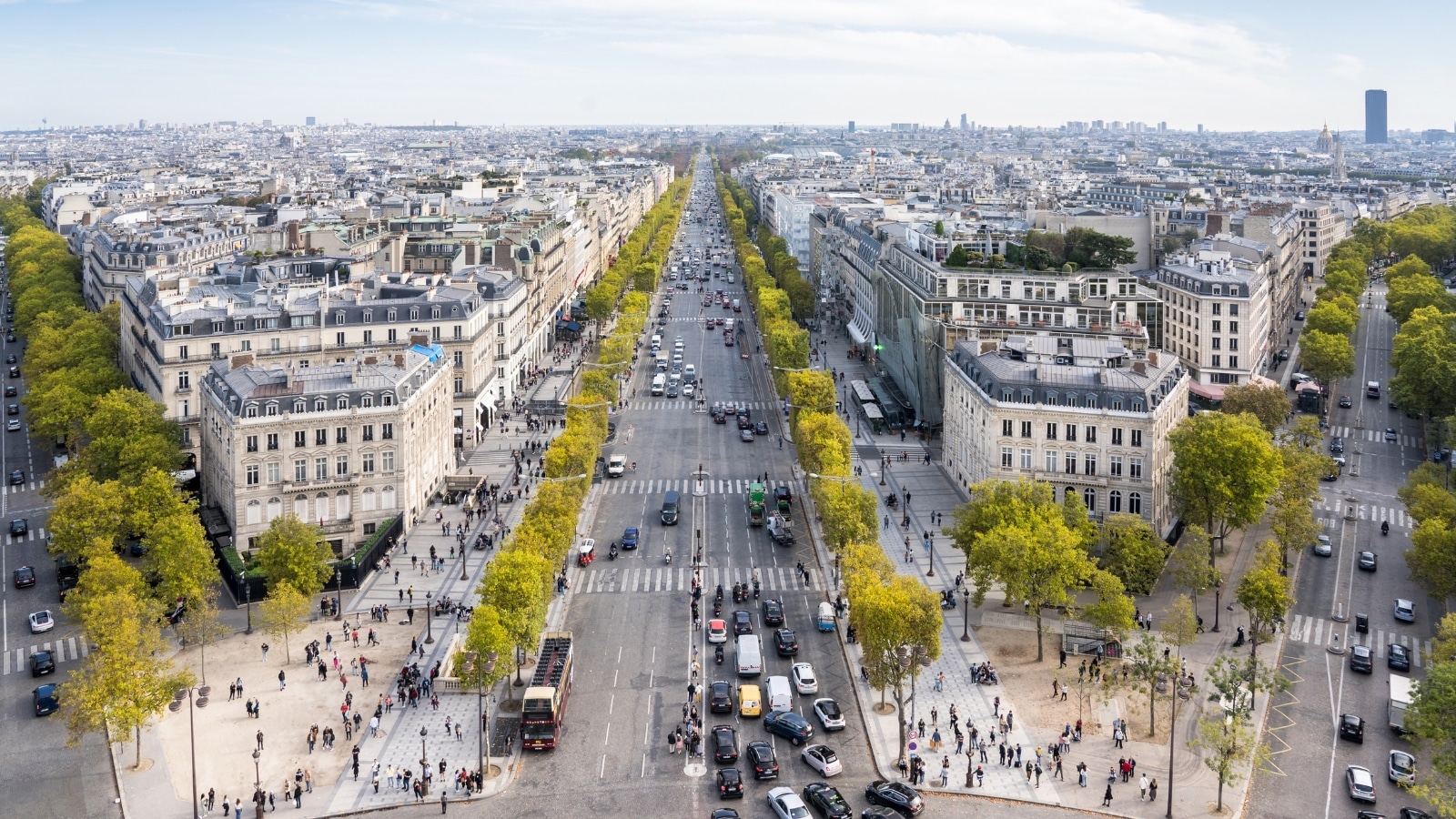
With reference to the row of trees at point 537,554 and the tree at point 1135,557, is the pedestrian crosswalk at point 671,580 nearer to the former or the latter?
the row of trees at point 537,554

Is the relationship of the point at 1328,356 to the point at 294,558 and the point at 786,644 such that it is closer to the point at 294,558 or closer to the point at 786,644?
the point at 786,644

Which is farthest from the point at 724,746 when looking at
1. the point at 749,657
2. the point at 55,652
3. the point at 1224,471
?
the point at 1224,471

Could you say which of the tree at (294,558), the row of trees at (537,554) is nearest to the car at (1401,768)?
the row of trees at (537,554)

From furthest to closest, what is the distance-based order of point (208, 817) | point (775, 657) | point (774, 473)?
point (774, 473) → point (775, 657) → point (208, 817)

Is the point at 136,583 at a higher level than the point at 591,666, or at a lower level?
higher

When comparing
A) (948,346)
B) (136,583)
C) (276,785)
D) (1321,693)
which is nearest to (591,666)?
(276,785)

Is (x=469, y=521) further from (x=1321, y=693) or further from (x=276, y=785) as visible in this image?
(x=1321, y=693)
